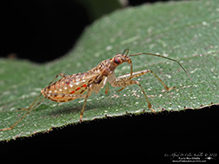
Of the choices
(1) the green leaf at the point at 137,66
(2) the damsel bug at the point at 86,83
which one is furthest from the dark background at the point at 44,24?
(2) the damsel bug at the point at 86,83

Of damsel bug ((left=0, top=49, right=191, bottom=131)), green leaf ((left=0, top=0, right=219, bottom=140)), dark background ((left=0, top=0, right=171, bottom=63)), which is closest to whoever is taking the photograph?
green leaf ((left=0, top=0, right=219, bottom=140))

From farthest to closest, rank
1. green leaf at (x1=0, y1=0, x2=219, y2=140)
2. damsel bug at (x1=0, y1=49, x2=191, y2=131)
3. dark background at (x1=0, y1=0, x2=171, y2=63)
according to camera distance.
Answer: dark background at (x1=0, y1=0, x2=171, y2=63)
damsel bug at (x1=0, y1=49, x2=191, y2=131)
green leaf at (x1=0, y1=0, x2=219, y2=140)

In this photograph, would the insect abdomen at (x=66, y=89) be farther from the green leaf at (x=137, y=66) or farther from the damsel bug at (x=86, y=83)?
the green leaf at (x=137, y=66)

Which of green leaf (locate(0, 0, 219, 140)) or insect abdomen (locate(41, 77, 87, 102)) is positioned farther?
insect abdomen (locate(41, 77, 87, 102))

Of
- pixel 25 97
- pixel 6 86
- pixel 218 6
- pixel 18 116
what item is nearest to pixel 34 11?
pixel 6 86

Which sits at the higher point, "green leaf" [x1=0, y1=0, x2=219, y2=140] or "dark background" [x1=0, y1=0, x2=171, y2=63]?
"dark background" [x1=0, y1=0, x2=171, y2=63]

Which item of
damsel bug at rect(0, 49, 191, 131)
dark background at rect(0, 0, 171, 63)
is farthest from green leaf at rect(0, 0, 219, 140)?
dark background at rect(0, 0, 171, 63)

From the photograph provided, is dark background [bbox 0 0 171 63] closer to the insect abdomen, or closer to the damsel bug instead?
the damsel bug

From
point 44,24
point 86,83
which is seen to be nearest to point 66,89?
point 86,83

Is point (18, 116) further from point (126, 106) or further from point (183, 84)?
point (183, 84)
